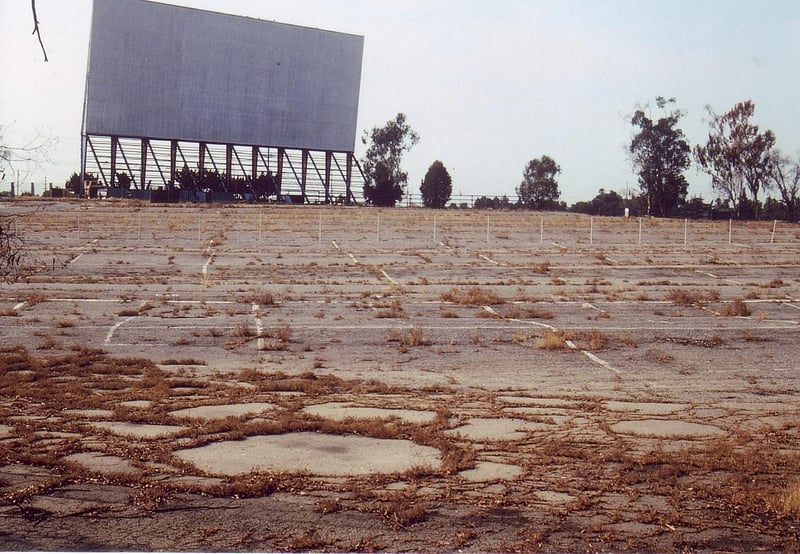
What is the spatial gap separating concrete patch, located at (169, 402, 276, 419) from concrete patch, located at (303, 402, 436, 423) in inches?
22.7

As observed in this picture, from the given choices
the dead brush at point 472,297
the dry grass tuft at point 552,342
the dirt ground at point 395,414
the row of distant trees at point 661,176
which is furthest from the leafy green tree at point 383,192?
the dry grass tuft at point 552,342

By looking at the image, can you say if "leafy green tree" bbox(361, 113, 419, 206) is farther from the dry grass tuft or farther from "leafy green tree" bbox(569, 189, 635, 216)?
the dry grass tuft

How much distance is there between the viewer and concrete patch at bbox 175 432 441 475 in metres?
8.66

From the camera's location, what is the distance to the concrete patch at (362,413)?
426 inches

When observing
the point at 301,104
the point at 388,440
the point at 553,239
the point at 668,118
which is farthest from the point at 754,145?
the point at 388,440

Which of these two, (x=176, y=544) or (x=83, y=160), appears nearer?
(x=176, y=544)

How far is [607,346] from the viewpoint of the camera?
1691 cm

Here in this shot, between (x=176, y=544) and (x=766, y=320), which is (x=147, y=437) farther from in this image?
(x=766, y=320)

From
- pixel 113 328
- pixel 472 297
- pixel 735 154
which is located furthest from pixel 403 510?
pixel 735 154

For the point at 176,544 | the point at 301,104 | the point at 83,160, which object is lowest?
the point at 176,544

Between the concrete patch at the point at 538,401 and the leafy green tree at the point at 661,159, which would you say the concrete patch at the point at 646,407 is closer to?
the concrete patch at the point at 538,401

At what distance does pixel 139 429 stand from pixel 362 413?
8.58ft

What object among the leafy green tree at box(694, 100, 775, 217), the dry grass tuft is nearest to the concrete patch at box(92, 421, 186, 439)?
the dry grass tuft

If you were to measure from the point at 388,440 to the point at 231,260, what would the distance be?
23.8 meters
